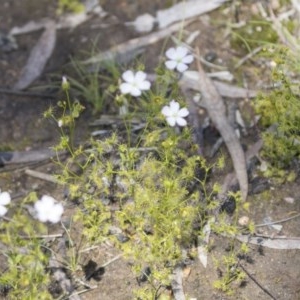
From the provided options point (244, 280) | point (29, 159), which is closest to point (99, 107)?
point (29, 159)

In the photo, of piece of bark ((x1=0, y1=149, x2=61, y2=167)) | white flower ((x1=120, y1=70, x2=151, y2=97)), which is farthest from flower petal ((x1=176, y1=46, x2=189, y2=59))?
piece of bark ((x1=0, y1=149, x2=61, y2=167))

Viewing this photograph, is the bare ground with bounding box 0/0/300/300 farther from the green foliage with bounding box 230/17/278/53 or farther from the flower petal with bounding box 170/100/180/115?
the flower petal with bounding box 170/100/180/115

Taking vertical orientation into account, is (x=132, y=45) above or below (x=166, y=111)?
below

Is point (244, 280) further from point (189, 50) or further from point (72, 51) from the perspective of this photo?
point (72, 51)

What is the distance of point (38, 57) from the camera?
3.97 m

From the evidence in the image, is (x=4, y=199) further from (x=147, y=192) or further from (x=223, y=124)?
(x=223, y=124)

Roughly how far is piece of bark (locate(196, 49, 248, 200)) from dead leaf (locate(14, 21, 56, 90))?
943mm

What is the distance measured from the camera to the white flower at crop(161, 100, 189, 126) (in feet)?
9.66

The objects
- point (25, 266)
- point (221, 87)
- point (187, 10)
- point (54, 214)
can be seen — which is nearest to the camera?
point (54, 214)

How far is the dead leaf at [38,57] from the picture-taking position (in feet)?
12.6

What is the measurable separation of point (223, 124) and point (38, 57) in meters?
1.27

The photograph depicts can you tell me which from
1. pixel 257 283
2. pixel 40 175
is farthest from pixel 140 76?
pixel 257 283

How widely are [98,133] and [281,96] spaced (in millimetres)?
989

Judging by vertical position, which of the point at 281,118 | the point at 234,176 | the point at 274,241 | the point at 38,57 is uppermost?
the point at 38,57
